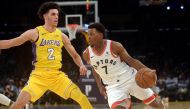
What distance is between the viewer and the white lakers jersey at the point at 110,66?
226 inches

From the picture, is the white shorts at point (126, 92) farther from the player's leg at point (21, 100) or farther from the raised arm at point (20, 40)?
the raised arm at point (20, 40)

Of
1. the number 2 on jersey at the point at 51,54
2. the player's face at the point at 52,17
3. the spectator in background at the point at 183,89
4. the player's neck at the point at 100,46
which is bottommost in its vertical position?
the spectator in background at the point at 183,89

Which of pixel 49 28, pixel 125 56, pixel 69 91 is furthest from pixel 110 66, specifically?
pixel 49 28

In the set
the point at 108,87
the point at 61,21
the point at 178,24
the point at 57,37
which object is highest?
the point at 57,37

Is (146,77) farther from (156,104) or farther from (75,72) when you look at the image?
A: (75,72)

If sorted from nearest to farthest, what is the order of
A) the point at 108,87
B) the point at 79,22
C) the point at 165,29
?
the point at 108,87 → the point at 79,22 → the point at 165,29

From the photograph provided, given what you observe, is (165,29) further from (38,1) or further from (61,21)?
(61,21)

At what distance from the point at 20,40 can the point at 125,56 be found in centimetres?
156

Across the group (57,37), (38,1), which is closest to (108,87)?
(57,37)

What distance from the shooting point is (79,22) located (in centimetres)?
1518

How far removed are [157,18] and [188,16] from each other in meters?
2.06

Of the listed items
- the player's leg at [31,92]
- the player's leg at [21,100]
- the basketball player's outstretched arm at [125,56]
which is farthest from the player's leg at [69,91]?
the basketball player's outstretched arm at [125,56]

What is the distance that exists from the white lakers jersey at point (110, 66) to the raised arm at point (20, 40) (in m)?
0.94

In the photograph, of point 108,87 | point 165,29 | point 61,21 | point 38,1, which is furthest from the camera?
A: point 165,29
